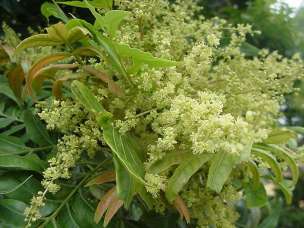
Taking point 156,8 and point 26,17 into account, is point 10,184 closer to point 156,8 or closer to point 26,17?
point 156,8

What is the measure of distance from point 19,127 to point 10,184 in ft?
0.98

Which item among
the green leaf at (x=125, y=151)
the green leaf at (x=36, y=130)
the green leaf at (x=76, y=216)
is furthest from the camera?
the green leaf at (x=36, y=130)

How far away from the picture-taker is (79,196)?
1.25 meters

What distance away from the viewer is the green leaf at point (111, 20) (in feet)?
3.43

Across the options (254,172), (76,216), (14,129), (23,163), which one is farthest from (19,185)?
(254,172)

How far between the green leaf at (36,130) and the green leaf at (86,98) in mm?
293

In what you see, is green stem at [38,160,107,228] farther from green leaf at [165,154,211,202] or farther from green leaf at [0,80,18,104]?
green leaf at [0,80,18,104]

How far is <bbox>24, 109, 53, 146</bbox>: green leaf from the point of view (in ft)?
4.35

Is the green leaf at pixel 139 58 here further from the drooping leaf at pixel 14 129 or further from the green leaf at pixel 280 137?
the drooping leaf at pixel 14 129

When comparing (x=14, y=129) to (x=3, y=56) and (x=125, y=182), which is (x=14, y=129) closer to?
(x=3, y=56)

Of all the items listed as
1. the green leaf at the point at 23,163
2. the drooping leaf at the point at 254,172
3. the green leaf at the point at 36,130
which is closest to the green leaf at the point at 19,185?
the green leaf at the point at 23,163

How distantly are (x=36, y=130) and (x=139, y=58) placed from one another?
16.8 inches

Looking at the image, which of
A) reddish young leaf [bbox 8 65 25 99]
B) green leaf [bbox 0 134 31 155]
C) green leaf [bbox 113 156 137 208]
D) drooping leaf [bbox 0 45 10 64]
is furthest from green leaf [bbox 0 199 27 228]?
drooping leaf [bbox 0 45 10 64]

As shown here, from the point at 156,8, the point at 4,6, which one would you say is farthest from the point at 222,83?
the point at 4,6
